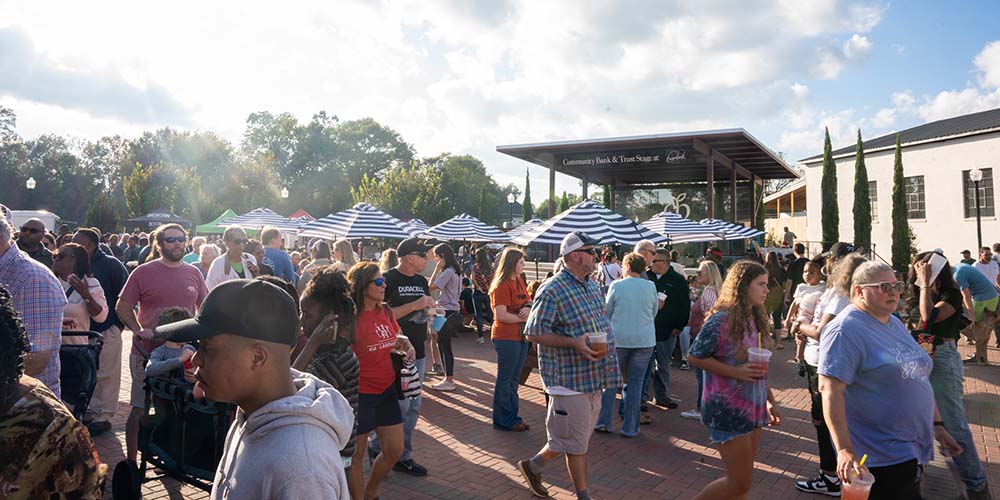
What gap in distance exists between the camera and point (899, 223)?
2827 centimetres

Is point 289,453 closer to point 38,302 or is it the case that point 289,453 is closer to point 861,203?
point 38,302

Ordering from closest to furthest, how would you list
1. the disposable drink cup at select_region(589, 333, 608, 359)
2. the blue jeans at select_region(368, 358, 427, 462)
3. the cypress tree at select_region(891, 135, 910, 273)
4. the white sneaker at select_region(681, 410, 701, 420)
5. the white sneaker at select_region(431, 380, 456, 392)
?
the disposable drink cup at select_region(589, 333, 608, 359) → the blue jeans at select_region(368, 358, 427, 462) → the white sneaker at select_region(681, 410, 701, 420) → the white sneaker at select_region(431, 380, 456, 392) → the cypress tree at select_region(891, 135, 910, 273)

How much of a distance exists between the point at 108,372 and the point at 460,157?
7098 centimetres

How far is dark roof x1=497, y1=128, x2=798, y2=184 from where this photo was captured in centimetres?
2556

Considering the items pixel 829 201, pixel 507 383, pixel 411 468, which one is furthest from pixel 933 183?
pixel 411 468

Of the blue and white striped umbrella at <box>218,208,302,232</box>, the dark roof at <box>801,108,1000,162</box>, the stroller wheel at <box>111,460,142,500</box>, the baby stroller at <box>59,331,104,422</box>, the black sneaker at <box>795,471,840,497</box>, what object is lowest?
the black sneaker at <box>795,471,840,497</box>

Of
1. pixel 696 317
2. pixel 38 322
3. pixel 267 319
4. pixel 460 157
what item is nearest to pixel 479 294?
pixel 696 317

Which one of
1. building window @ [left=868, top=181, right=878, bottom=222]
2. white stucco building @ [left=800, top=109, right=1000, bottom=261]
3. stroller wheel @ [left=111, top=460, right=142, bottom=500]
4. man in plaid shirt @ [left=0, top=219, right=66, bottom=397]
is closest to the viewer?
stroller wheel @ [left=111, top=460, right=142, bottom=500]

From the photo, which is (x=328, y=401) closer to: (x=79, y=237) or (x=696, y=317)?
(x=79, y=237)

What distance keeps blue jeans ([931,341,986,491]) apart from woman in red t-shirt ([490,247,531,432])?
349 centimetres

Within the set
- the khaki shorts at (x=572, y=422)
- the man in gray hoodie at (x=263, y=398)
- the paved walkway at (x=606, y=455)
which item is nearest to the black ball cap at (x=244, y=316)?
the man in gray hoodie at (x=263, y=398)

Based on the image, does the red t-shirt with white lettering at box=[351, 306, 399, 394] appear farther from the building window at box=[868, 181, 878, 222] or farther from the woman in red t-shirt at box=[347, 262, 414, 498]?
the building window at box=[868, 181, 878, 222]

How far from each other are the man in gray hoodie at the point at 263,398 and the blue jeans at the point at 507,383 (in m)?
4.60

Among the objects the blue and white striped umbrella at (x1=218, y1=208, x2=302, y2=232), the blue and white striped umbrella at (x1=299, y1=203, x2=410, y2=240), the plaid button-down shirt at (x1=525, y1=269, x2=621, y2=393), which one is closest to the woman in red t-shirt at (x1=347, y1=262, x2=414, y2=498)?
the plaid button-down shirt at (x1=525, y1=269, x2=621, y2=393)
